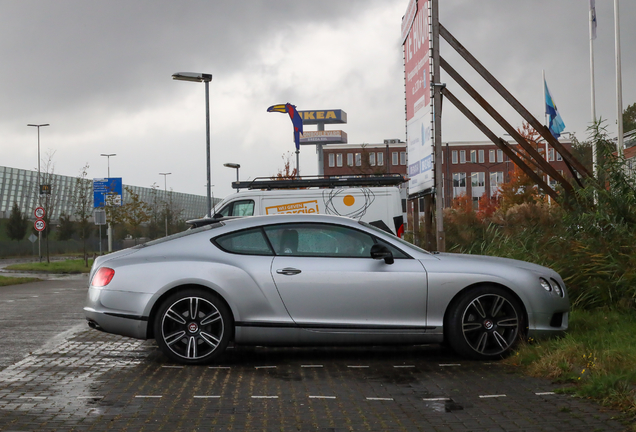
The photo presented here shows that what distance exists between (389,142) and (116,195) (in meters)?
71.3

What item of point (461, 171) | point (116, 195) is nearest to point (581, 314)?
point (116, 195)

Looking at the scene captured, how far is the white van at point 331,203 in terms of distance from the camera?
16.8 meters

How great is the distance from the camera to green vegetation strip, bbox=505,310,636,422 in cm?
563

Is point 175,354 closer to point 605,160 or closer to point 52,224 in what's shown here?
point 605,160

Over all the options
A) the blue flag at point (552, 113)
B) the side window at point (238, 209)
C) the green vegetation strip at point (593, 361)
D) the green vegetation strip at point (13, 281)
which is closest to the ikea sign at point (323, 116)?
the blue flag at point (552, 113)

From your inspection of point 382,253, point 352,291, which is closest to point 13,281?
point 352,291

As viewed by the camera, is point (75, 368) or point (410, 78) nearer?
point (75, 368)

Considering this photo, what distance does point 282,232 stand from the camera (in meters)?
7.69

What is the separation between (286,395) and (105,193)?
44.0m

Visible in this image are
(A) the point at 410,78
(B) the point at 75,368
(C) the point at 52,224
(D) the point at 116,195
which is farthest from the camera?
(C) the point at 52,224

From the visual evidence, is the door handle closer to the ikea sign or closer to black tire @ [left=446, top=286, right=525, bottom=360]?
black tire @ [left=446, top=286, right=525, bottom=360]

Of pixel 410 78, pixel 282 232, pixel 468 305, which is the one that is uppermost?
pixel 410 78

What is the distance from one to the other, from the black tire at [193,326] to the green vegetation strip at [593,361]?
2667 millimetres

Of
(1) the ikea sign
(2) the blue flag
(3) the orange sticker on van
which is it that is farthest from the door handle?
(1) the ikea sign
